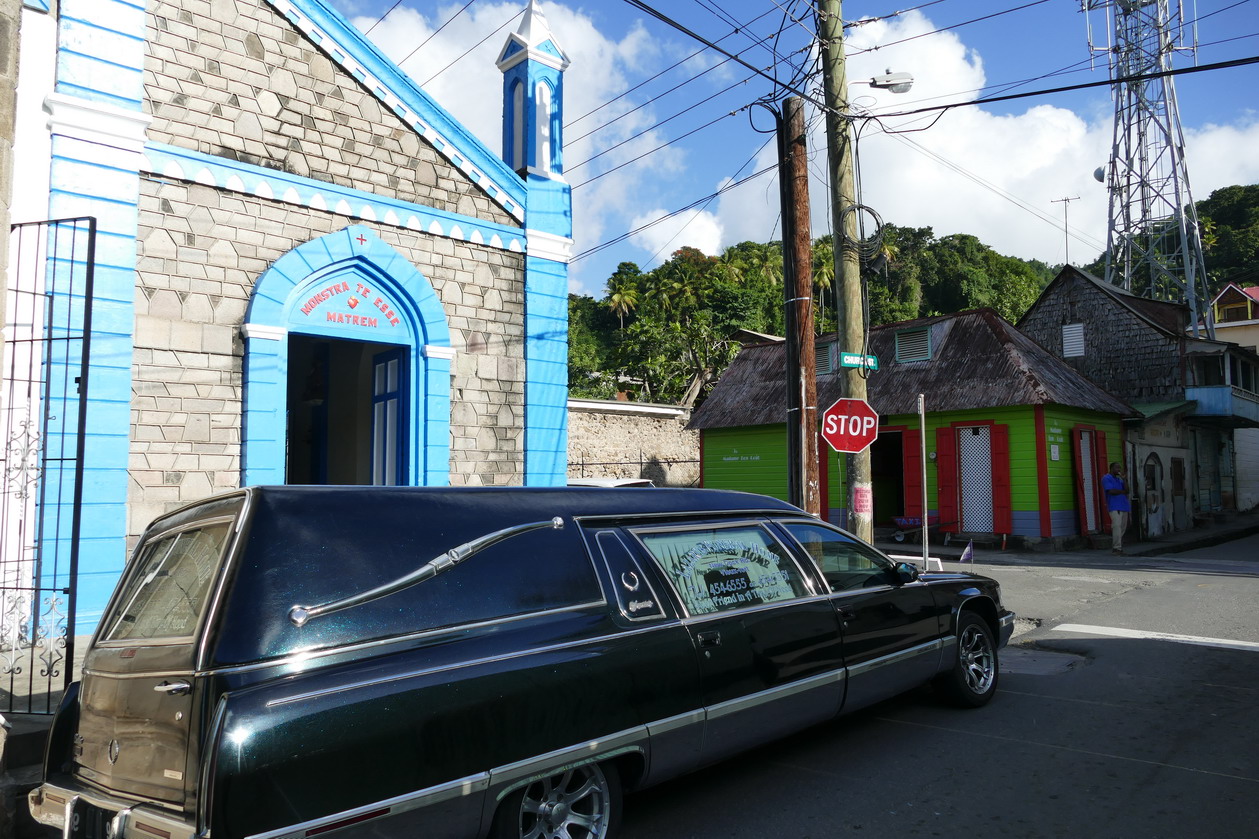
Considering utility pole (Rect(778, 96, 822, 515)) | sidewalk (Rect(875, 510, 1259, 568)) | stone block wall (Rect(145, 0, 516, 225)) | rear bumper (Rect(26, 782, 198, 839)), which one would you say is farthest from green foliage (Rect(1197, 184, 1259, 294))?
rear bumper (Rect(26, 782, 198, 839))

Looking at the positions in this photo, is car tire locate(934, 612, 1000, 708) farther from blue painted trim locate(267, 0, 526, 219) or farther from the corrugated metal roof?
the corrugated metal roof

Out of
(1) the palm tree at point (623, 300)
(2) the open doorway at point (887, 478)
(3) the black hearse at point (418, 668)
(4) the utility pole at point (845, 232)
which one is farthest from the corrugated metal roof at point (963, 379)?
(1) the palm tree at point (623, 300)

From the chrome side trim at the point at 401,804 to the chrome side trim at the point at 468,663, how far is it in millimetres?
396

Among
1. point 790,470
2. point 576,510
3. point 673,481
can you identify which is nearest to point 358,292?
point 790,470

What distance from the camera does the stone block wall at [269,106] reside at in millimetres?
8656

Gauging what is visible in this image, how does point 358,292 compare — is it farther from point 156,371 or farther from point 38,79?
point 38,79

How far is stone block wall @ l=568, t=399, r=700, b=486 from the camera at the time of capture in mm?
27469

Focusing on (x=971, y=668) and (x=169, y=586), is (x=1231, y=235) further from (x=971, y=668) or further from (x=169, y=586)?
(x=169, y=586)

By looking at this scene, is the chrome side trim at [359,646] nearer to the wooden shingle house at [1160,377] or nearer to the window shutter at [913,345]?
the window shutter at [913,345]

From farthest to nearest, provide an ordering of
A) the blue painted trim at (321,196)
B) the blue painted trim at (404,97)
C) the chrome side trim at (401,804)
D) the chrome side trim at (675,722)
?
the blue painted trim at (404,97), the blue painted trim at (321,196), the chrome side trim at (675,722), the chrome side trim at (401,804)

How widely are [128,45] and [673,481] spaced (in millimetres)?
24125

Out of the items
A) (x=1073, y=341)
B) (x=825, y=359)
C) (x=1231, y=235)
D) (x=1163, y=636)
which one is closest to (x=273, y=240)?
(x=1163, y=636)

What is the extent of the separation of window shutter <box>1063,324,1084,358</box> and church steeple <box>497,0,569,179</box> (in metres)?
22.0

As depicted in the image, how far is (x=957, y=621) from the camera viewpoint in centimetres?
620
